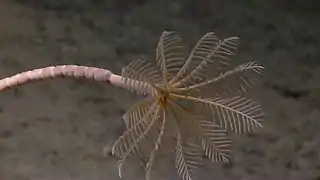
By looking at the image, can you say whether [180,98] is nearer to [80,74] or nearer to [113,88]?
[80,74]

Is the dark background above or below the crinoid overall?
above

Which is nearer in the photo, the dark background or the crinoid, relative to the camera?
the crinoid

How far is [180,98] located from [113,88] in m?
0.80

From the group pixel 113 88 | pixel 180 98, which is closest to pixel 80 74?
pixel 180 98

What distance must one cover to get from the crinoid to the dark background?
0.62 metres

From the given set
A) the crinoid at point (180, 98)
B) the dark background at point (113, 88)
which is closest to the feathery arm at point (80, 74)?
the crinoid at point (180, 98)

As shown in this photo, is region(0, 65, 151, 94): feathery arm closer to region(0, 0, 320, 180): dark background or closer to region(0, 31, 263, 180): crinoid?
region(0, 31, 263, 180): crinoid

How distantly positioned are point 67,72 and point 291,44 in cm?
97

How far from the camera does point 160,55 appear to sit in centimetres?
78

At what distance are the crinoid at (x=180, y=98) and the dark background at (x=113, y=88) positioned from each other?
0.62 m

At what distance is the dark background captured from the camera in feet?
4.71

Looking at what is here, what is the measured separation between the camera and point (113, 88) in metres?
1.55

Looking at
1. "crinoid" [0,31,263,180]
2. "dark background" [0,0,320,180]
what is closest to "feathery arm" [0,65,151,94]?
"crinoid" [0,31,263,180]

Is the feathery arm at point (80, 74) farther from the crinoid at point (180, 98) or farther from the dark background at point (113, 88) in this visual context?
the dark background at point (113, 88)
